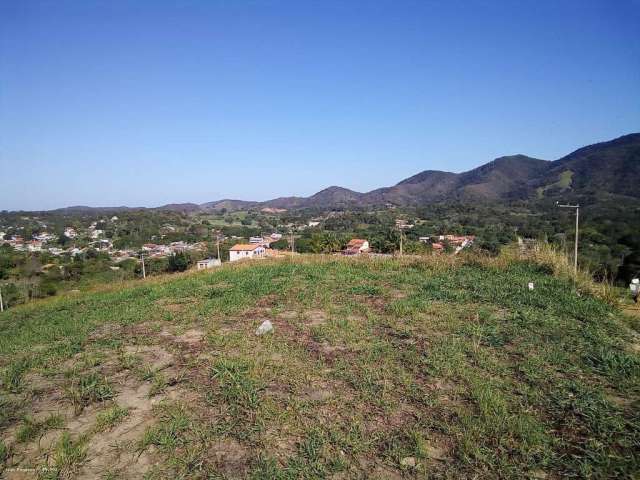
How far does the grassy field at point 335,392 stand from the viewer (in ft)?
5.90

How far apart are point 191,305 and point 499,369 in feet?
13.4

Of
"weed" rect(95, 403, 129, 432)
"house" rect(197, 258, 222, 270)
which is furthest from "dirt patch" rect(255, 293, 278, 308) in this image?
"house" rect(197, 258, 222, 270)

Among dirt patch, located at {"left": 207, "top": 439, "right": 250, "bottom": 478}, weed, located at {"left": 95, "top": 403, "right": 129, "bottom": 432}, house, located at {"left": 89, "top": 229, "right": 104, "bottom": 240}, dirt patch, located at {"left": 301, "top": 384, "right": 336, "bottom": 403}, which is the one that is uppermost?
weed, located at {"left": 95, "top": 403, "right": 129, "bottom": 432}

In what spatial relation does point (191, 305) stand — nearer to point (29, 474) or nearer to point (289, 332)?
point (289, 332)

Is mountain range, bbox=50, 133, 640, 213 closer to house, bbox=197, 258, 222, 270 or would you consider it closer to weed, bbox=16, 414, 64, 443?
house, bbox=197, 258, 222, 270

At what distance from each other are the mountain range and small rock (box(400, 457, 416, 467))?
170 feet

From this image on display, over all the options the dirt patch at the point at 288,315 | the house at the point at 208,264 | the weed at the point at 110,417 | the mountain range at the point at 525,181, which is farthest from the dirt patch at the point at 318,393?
the mountain range at the point at 525,181

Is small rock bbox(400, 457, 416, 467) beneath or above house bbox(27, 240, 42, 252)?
above

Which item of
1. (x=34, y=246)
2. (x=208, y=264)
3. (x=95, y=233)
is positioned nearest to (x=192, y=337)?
(x=208, y=264)

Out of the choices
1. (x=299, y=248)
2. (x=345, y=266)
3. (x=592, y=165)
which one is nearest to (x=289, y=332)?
(x=345, y=266)

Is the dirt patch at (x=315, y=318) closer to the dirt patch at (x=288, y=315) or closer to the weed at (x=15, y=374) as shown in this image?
the dirt patch at (x=288, y=315)

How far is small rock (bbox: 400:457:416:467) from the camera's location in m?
1.75

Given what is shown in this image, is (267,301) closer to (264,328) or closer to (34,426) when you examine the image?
(264,328)

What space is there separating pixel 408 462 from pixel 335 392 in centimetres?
75
